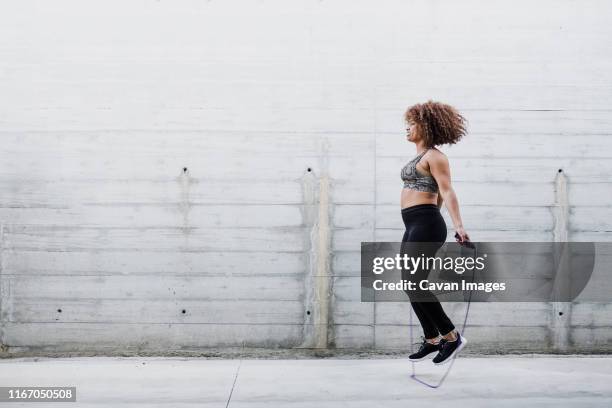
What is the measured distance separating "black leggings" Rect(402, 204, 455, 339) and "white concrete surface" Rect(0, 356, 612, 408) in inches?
17.6

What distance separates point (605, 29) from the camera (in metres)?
5.29

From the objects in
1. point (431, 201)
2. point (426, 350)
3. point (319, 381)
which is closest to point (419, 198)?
point (431, 201)

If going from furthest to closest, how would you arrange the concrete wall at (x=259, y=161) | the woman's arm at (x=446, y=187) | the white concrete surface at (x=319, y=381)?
the concrete wall at (x=259, y=161) < the woman's arm at (x=446, y=187) < the white concrete surface at (x=319, y=381)

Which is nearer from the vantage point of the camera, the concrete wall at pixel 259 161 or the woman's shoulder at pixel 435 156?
the woman's shoulder at pixel 435 156

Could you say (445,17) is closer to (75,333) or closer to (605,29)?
(605,29)

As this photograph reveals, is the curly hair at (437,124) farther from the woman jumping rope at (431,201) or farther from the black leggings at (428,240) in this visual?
the black leggings at (428,240)

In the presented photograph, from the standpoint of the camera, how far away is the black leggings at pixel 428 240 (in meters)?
4.09

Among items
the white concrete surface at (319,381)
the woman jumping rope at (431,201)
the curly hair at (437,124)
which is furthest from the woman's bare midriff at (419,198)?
the white concrete surface at (319,381)

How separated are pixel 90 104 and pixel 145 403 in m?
2.58

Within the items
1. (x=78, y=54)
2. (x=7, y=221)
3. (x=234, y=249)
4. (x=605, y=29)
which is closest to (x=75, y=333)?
(x=7, y=221)

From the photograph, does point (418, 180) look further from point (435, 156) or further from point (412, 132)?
point (412, 132)

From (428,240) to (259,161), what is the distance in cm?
173

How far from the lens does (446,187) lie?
13.4 feet

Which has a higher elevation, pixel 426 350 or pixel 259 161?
pixel 259 161
